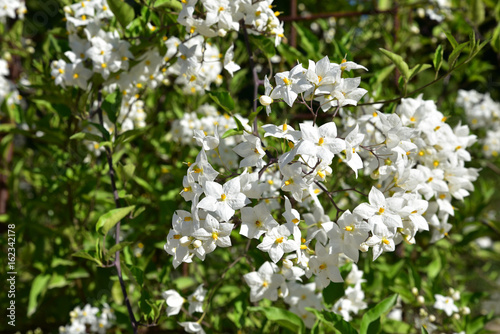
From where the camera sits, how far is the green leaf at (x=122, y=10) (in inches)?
49.3

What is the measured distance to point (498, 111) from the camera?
2.39 metres

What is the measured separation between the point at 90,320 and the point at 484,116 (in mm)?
2115

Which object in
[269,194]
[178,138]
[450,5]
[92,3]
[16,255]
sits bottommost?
[16,255]

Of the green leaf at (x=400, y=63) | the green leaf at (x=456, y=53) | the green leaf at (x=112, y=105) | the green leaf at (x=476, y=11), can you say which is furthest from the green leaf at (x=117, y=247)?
the green leaf at (x=476, y=11)

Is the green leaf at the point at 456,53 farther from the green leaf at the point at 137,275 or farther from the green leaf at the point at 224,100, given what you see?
the green leaf at the point at 137,275

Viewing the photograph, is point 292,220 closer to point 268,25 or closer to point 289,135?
point 289,135

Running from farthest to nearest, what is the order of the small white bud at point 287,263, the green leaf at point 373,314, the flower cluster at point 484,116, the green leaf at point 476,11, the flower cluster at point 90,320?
the flower cluster at point 484,116
the green leaf at point 476,11
the flower cluster at point 90,320
the green leaf at point 373,314
the small white bud at point 287,263

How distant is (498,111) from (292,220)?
76.1 inches

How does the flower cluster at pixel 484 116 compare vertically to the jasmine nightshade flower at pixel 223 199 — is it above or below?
below

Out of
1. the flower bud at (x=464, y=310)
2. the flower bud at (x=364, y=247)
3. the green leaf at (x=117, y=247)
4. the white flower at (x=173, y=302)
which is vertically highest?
the flower bud at (x=364, y=247)

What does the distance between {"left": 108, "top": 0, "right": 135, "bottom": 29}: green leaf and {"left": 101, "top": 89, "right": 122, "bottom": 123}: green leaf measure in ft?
0.68

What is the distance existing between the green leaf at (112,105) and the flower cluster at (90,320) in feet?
2.48

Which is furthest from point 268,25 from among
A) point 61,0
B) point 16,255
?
point 16,255

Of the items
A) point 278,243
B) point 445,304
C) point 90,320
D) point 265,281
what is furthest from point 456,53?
point 90,320
